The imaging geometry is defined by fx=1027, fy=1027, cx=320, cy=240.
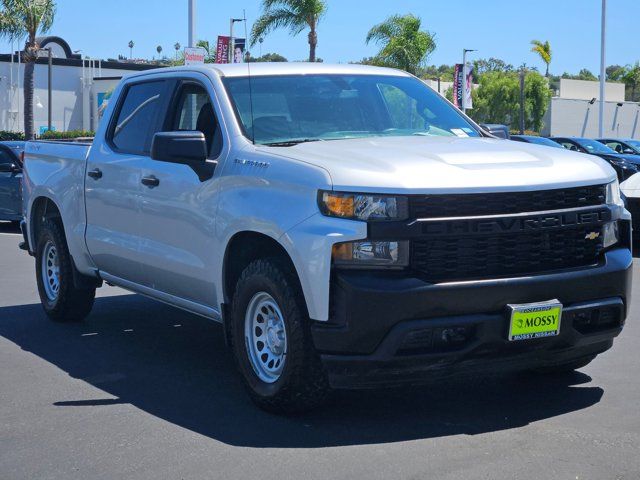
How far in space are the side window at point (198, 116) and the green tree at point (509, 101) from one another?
6541cm

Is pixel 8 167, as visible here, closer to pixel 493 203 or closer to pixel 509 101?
pixel 493 203

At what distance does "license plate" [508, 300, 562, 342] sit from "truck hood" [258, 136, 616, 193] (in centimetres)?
62

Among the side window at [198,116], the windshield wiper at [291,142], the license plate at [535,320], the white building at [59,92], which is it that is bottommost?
the license plate at [535,320]

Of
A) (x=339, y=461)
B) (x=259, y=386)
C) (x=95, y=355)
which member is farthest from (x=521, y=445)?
(x=95, y=355)

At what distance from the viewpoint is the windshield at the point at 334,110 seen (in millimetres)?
6449

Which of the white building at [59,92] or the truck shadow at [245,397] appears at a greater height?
the white building at [59,92]

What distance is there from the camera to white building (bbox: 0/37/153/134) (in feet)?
185

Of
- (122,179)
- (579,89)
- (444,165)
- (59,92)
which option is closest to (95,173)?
(122,179)

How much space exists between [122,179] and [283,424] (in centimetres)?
253

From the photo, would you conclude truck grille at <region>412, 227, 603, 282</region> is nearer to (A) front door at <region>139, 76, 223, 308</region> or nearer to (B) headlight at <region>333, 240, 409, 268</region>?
(B) headlight at <region>333, 240, 409, 268</region>

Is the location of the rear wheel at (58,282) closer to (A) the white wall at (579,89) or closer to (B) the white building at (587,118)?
(B) the white building at (587,118)

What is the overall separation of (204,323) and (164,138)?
294 cm

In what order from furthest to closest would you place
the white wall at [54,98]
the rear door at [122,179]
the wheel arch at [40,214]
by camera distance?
1. the white wall at [54,98]
2. the wheel arch at [40,214]
3. the rear door at [122,179]

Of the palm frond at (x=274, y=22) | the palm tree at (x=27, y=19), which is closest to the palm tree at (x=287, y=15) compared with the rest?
the palm frond at (x=274, y=22)
